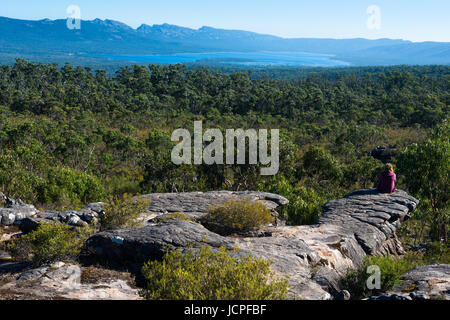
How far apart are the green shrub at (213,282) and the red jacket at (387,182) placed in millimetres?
9531

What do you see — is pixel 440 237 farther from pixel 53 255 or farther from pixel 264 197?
pixel 53 255

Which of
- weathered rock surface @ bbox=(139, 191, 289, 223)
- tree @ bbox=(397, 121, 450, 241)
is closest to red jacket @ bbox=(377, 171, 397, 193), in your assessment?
tree @ bbox=(397, 121, 450, 241)

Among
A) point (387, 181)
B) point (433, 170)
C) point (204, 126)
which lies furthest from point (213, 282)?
point (204, 126)

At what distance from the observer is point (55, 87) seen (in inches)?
2982

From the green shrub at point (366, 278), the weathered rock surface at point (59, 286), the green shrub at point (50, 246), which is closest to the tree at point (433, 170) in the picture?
the green shrub at point (366, 278)

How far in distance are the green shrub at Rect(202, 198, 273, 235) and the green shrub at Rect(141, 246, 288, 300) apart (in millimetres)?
4461

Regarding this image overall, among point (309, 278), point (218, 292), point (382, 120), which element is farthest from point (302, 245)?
point (382, 120)

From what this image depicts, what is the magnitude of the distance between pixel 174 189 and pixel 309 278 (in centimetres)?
1403

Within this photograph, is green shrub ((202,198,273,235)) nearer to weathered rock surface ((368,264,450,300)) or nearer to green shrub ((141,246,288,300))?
weathered rock surface ((368,264,450,300))

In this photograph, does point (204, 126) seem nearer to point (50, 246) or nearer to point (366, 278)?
point (50, 246)

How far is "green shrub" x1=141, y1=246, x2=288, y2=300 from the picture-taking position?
19.8 feet

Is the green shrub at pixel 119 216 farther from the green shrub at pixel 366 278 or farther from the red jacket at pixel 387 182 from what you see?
the red jacket at pixel 387 182

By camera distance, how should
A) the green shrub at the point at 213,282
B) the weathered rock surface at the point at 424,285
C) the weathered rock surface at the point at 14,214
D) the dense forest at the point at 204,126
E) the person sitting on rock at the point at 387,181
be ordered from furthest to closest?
1. the dense forest at the point at 204,126
2. the person sitting on rock at the point at 387,181
3. the weathered rock surface at the point at 14,214
4. the weathered rock surface at the point at 424,285
5. the green shrub at the point at 213,282

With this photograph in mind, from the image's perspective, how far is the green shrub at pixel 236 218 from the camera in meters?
11.5
